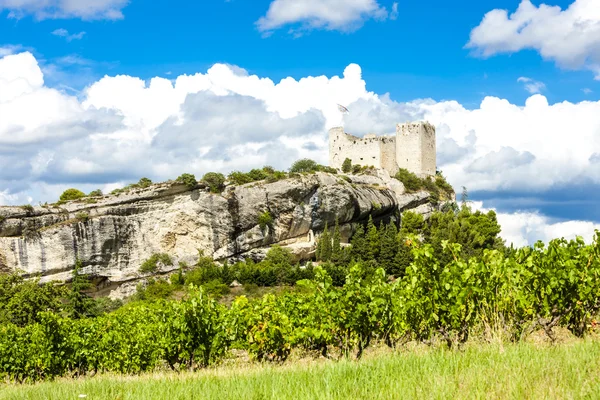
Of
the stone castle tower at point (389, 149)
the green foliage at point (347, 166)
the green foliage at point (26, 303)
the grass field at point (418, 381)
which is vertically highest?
the stone castle tower at point (389, 149)

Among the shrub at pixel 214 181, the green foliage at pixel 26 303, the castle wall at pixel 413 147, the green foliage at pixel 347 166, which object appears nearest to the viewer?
the green foliage at pixel 26 303

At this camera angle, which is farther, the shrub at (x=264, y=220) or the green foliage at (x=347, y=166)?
the green foliage at (x=347, y=166)

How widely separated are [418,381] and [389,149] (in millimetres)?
68876

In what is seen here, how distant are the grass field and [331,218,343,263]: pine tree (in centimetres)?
4500

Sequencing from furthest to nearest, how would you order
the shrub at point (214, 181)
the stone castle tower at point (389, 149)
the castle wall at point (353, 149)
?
the stone castle tower at point (389, 149), the castle wall at point (353, 149), the shrub at point (214, 181)

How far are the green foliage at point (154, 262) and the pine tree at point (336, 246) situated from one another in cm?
1428

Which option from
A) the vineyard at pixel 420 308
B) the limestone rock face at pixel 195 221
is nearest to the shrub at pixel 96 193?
the limestone rock face at pixel 195 221

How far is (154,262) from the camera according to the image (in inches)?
2111

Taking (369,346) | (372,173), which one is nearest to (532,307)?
(369,346)

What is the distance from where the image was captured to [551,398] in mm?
4480

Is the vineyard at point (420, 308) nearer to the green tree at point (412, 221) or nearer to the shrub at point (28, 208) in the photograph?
the shrub at point (28, 208)

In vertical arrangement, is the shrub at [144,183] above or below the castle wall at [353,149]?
below

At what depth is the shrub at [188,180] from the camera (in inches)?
2184

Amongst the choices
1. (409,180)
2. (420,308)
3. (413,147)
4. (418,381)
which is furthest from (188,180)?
(418,381)
